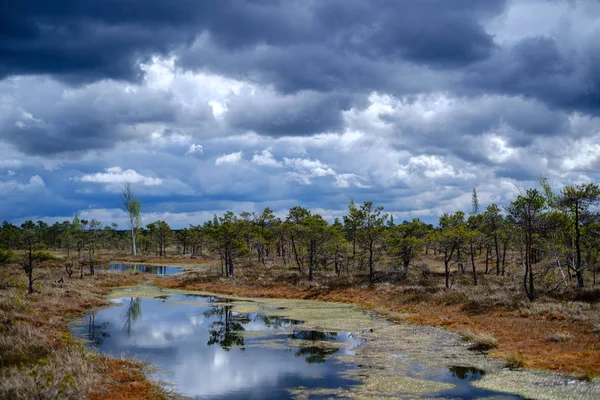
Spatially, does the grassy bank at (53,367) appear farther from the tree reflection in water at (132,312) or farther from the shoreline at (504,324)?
the shoreline at (504,324)

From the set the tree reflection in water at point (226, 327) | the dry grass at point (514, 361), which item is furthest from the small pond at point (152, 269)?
the dry grass at point (514, 361)

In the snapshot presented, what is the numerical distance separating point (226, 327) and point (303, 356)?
12.8m

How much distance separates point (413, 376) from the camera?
22.3 meters

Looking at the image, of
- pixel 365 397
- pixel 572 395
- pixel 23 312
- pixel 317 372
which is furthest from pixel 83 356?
pixel 572 395

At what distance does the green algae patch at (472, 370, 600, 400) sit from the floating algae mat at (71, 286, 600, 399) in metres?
0.04

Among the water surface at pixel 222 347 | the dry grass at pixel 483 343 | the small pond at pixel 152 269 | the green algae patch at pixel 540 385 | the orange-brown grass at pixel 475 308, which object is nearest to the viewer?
the green algae patch at pixel 540 385

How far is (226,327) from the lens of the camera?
3862 centimetres

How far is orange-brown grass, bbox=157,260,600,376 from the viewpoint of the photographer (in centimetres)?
2527

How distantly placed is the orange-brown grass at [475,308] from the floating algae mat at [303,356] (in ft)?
7.84

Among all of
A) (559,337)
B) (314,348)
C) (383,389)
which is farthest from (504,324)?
(383,389)

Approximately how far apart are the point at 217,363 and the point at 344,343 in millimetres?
9294

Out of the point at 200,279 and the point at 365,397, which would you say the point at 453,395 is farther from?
the point at 200,279

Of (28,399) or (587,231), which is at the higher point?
(587,231)

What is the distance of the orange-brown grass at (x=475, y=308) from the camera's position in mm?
25266
